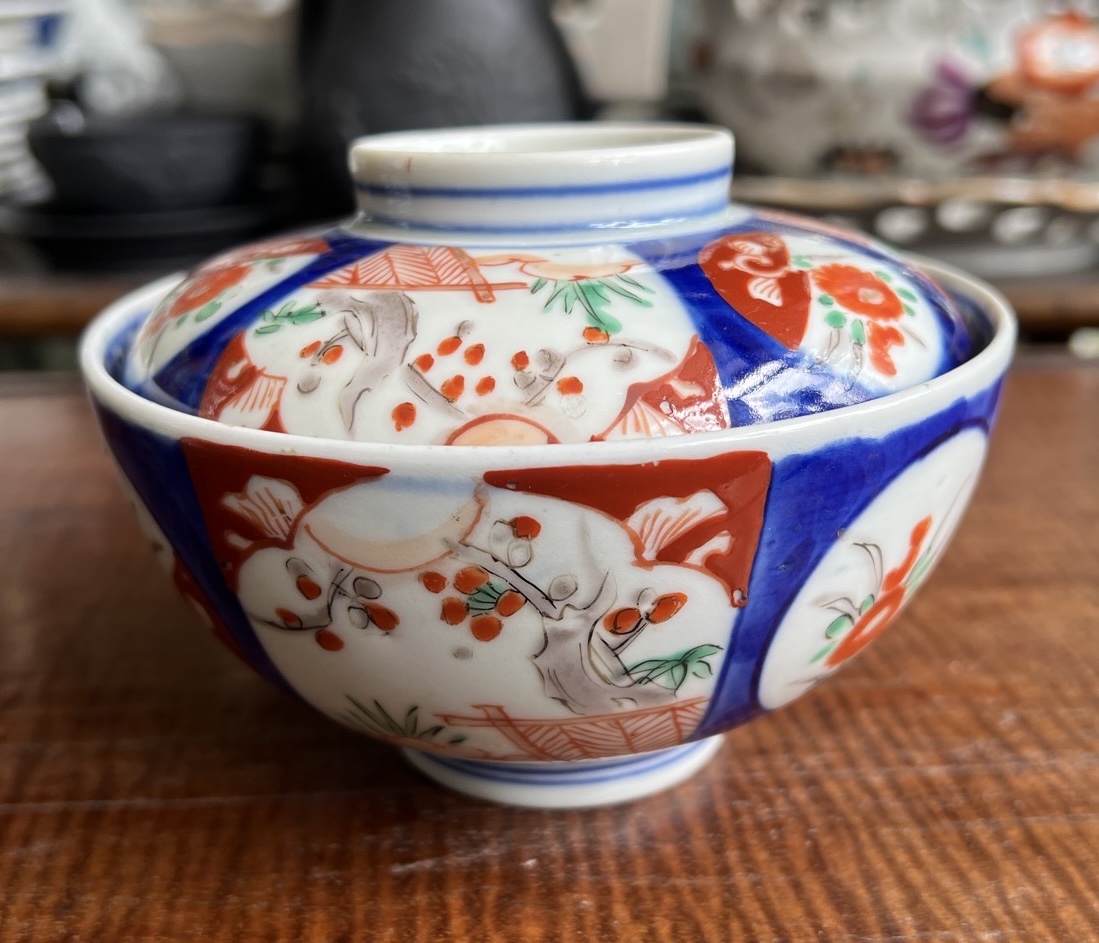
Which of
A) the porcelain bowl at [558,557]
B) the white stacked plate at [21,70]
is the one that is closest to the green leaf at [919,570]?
the porcelain bowl at [558,557]

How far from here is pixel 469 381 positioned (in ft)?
1.11

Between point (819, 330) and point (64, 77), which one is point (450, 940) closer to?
point (819, 330)

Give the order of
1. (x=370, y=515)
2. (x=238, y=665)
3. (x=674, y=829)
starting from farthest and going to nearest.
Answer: (x=238, y=665) < (x=674, y=829) < (x=370, y=515)

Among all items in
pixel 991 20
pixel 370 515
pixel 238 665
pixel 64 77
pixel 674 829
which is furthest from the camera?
pixel 64 77

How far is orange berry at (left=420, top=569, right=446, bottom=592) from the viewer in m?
0.33

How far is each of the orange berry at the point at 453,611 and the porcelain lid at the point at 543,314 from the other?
2.0 inches

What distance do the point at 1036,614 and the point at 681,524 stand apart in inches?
13.7

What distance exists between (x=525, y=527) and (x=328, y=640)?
3.6 inches

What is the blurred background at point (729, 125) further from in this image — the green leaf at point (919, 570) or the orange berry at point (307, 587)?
the orange berry at point (307, 587)

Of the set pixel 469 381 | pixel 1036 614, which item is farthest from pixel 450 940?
pixel 1036 614

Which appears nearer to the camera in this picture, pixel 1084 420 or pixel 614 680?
pixel 614 680

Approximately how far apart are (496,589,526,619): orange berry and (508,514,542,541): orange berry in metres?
0.02

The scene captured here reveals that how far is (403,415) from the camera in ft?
1.10

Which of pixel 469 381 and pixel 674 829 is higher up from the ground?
pixel 469 381
